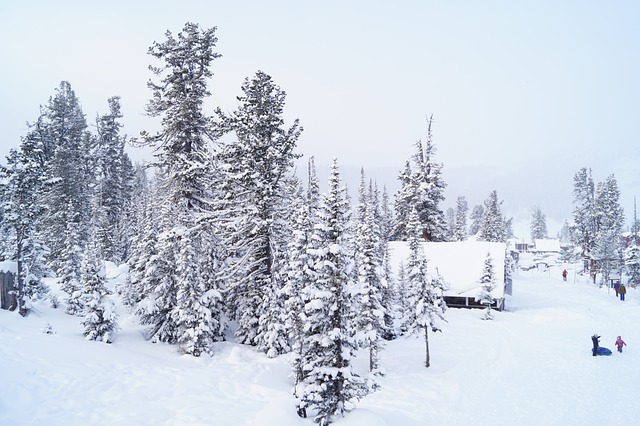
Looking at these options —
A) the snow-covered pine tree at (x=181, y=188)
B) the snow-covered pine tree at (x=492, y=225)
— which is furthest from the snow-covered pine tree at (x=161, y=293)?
the snow-covered pine tree at (x=492, y=225)

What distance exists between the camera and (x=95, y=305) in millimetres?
20469

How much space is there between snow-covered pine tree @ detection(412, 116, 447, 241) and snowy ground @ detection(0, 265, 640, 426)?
2293 cm

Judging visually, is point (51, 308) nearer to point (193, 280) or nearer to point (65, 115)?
point (193, 280)

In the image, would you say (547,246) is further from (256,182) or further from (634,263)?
(256,182)

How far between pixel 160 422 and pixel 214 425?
1792mm

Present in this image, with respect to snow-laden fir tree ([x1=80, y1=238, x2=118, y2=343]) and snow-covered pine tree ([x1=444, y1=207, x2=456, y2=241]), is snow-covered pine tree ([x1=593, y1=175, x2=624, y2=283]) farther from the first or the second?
snow-laden fir tree ([x1=80, y1=238, x2=118, y2=343])

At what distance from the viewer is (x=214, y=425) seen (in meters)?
13.6

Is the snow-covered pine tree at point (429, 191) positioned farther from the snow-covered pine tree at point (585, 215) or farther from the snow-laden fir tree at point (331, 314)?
the snow-laden fir tree at point (331, 314)

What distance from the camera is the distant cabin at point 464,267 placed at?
41.1 meters

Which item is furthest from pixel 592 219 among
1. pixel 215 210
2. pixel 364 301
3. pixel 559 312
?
pixel 215 210

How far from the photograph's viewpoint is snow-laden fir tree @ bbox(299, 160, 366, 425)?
1502cm

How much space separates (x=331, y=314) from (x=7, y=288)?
18886mm

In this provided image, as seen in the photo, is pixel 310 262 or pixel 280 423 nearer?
pixel 280 423

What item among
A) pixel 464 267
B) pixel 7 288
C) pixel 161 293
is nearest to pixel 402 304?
pixel 464 267
